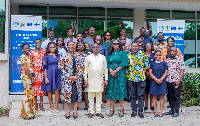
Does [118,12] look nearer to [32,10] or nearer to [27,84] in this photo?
[32,10]

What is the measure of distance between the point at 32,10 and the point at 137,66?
203 inches

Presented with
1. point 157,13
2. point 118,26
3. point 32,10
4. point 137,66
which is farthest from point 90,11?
point 137,66

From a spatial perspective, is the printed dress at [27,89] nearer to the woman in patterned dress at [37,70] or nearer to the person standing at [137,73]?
the woman in patterned dress at [37,70]

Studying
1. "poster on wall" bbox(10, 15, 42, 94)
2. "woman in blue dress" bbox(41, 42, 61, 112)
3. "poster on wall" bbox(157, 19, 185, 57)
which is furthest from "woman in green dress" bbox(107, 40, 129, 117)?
"poster on wall" bbox(10, 15, 42, 94)

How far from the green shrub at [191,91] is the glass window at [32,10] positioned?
5.55 meters

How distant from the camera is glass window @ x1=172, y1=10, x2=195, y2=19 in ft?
37.8

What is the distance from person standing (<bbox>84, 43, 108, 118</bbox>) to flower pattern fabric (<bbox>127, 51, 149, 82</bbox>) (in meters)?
0.62

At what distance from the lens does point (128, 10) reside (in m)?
11.2

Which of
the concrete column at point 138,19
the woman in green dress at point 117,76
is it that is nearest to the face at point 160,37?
the woman in green dress at point 117,76

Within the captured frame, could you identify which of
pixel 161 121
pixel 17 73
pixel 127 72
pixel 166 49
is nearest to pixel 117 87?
pixel 127 72

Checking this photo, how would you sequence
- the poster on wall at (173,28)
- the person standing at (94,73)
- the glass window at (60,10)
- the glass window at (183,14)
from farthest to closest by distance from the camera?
1. the glass window at (183,14)
2. the glass window at (60,10)
3. the poster on wall at (173,28)
4. the person standing at (94,73)

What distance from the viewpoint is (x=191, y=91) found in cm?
842

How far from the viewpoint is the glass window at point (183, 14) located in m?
11.5

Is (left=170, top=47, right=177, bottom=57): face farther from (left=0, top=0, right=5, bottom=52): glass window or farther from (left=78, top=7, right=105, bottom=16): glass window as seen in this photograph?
(left=78, top=7, right=105, bottom=16): glass window
